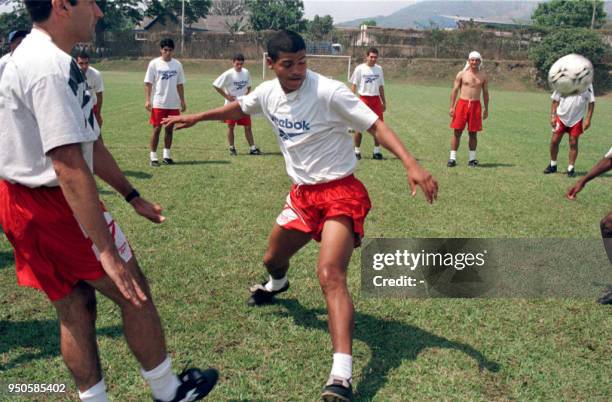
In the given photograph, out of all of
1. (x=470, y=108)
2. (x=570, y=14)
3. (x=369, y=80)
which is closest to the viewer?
(x=470, y=108)

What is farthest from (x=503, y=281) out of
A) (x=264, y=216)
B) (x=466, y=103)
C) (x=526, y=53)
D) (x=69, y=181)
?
(x=526, y=53)

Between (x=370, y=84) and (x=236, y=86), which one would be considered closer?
(x=370, y=84)

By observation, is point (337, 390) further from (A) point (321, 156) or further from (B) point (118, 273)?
(A) point (321, 156)

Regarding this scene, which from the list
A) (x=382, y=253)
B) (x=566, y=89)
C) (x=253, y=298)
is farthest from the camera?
(x=566, y=89)

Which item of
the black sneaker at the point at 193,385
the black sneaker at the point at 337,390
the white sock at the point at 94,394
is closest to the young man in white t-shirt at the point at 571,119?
the black sneaker at the point at 337,390

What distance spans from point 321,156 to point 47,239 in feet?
6.70

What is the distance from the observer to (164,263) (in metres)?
5.80

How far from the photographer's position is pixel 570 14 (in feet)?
263

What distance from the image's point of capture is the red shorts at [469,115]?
11.9m

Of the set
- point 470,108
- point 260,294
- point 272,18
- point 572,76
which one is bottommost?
point 260,294

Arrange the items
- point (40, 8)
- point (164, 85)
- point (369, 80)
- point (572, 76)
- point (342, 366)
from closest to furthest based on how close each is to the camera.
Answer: point (40, 8)
point (342, 366)
point (572, 76)
point (164, 85)
point (369, 80)

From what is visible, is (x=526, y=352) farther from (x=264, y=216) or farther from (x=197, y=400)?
(x=264, y=216)

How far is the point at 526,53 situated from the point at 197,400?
55273 mm

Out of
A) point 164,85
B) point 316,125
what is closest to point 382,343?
point 316,125
